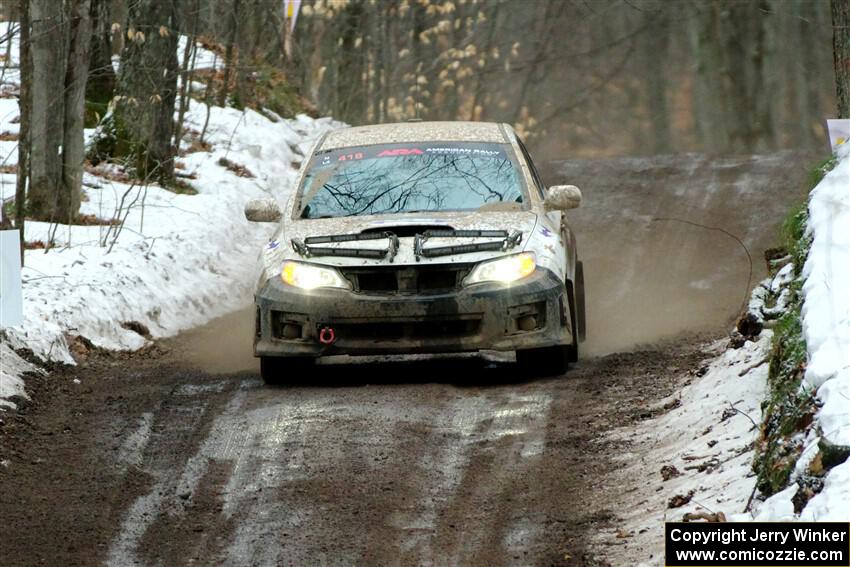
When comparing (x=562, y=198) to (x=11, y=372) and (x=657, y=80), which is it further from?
(x=657, y=80)

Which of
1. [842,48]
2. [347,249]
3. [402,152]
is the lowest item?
→ [347,249]

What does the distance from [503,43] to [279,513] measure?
26.8 meters

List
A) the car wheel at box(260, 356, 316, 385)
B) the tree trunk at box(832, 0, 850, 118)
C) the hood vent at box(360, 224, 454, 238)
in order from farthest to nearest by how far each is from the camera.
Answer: the tree trunk at box(832, 0, 850, 118) < the car wheel at box(260, 356, 316, 385) < the hood vent at box(360, 224, 454, 238)

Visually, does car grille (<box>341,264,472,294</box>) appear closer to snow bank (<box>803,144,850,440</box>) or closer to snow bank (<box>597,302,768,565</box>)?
snow bank (<box>597,302,768,565</box>)

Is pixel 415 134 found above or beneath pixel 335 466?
above

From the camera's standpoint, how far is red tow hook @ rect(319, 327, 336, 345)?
945 cm

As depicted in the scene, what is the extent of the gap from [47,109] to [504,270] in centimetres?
729

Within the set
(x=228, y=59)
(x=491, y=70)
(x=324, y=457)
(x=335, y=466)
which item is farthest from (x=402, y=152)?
(x=491, y=70)

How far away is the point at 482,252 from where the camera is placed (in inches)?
373

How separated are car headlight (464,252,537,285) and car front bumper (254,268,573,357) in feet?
0.16

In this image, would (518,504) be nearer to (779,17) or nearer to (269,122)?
(269,122)

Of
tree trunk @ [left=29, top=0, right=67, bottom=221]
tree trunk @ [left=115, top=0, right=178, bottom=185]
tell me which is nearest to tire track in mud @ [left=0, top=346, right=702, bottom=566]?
tree trunk @ [left=29, top=0, right=67, bottom=221]

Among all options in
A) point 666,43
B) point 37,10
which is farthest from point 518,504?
point 666,43

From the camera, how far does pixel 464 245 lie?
371 inches
